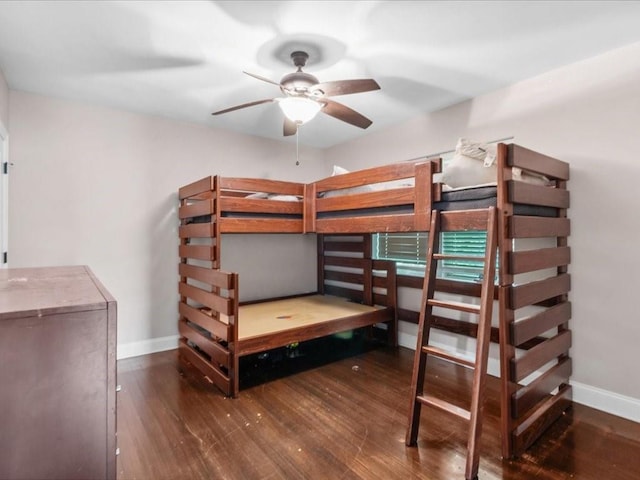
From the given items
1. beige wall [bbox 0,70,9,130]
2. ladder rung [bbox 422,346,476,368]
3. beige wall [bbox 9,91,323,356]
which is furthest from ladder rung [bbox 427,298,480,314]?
beige wall [bbox 0,70,9,130]

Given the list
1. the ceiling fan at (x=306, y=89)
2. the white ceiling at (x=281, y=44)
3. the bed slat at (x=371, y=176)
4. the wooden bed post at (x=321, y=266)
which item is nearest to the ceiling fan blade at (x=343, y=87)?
the ceiling fan at (x=306, y=89)

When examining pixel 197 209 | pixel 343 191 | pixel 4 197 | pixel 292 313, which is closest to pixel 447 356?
pixel 343 191

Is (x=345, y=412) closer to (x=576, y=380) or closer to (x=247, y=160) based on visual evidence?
(x=576, y=380)

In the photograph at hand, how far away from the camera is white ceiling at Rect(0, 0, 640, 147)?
6.21ft

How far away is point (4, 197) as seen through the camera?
2812mm

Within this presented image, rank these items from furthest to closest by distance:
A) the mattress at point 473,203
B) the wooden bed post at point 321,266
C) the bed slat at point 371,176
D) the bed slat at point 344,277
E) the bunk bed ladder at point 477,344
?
the wooden bed post at point 321,266
the bed slat at point 344,277
the bed slat at point 371,176
the mattress at point 473,203
the bunk bed ladder at point 477,344

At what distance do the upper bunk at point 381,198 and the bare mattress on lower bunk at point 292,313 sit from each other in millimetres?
826

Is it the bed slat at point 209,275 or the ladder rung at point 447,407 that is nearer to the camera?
the ladder rung at point 447,407

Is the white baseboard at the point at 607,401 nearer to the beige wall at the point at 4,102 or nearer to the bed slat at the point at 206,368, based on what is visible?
the bed slat at the point at 206,368

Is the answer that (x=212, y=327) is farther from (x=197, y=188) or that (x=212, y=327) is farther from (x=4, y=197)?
(x=4, y=197)

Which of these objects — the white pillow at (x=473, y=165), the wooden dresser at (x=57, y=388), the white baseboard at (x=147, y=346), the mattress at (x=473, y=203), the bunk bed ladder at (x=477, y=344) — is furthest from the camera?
the white baseboard at (x=147, y=346)

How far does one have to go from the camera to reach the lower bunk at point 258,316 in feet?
8.63

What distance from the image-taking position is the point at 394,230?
2.55 meters

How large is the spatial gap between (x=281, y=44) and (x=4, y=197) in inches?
100
